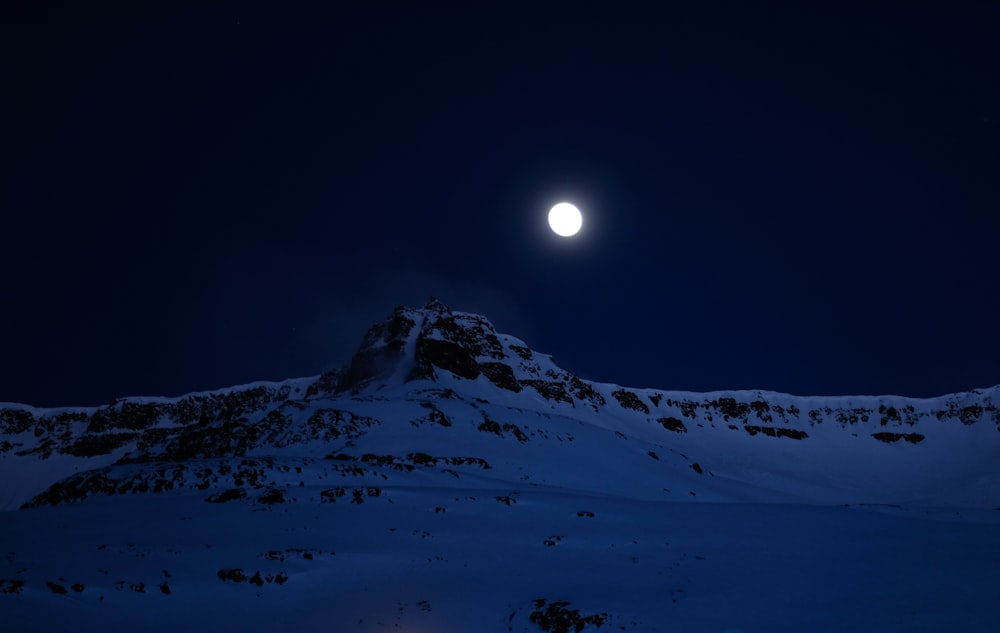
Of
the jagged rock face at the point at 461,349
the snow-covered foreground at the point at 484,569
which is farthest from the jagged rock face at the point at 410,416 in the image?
the snow-covered foreground at the point at 484,569

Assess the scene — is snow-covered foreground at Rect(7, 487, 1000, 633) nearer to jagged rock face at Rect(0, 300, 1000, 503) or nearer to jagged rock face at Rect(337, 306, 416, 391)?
jagged rock face at Rect(0, 300, 1000, 503)

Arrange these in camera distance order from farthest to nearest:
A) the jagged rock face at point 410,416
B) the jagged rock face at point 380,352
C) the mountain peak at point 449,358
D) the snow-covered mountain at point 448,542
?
1. the jagged rock face at point 380,352
2. the mountain peak at point 449,358
3. the jagged rock face at point 410,416
4. the snow-covered mountain at point 448,542

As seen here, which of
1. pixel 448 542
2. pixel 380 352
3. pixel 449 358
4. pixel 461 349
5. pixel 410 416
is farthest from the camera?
pixel 380 352

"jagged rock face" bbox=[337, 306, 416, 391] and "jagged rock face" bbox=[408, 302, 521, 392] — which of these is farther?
"jagged rock face" bbox=[337, 306, 416, 391]

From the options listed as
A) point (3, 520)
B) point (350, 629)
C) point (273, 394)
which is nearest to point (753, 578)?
point (350, 629)

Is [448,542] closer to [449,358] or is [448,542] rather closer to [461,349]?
[449,358]

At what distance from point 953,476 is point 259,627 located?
162 m

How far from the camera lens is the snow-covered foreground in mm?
14766

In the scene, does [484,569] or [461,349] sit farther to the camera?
[461,349]

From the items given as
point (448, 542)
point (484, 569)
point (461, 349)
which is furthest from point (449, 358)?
point (484, 569)

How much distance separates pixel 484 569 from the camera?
21.4 meters

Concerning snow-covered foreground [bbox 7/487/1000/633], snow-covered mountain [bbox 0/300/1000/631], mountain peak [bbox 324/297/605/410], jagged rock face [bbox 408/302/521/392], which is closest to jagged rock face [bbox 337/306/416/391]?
mountain peak [bbox 324/297/605/410]

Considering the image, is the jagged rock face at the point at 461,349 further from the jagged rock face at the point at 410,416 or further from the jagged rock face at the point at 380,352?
the jagged rock face at the point at 380,352

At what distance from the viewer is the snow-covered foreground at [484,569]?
1477 cm
